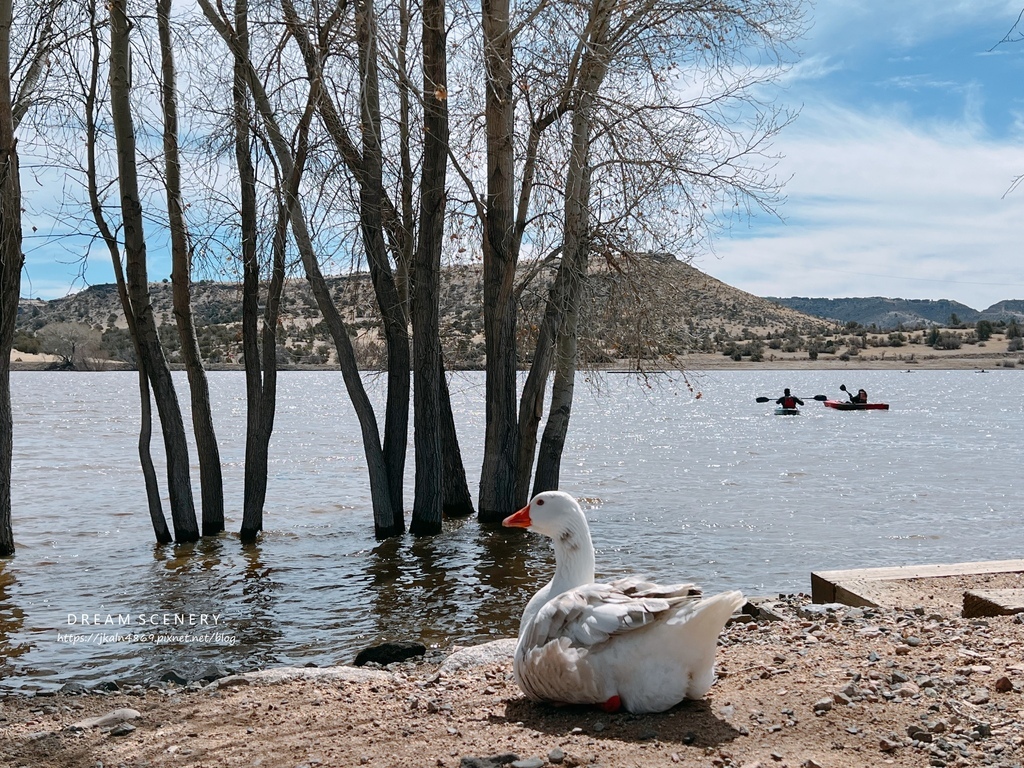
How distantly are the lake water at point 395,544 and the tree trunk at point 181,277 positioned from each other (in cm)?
122

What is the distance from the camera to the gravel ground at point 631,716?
13.9 feet

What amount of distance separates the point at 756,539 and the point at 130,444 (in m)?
26.2

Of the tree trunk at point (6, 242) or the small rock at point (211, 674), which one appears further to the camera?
the tree trunk at point (6, 242)

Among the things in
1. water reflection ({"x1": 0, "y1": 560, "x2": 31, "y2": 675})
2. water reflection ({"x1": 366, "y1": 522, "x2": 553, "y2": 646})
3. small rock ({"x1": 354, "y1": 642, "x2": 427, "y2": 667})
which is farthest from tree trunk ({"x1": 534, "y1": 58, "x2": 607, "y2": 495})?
water reflection ({"x1": 0, "y1": 560, "x2": 31, "y2": 675})

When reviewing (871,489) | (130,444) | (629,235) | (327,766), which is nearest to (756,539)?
(629,235)

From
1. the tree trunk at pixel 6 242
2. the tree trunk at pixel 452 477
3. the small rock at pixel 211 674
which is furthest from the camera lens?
the tree trunk at pixel 452 477

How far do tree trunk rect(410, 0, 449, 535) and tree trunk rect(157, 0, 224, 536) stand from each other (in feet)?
10.1

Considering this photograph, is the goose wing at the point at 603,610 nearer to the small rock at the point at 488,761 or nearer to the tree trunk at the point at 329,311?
the small rock at the point at 488,761

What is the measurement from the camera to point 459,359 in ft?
55.9

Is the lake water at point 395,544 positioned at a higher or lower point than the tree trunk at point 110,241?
lower

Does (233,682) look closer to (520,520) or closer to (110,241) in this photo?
(520,520)

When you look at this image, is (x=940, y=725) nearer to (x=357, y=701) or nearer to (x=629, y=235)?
(x=357, y=701)

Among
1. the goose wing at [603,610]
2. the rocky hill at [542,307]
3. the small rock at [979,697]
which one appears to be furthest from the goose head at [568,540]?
the rocky hill at [542,307]

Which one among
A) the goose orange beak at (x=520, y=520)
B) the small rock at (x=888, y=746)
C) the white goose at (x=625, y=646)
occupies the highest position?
the goose orange beak at (x=520, y=520)
